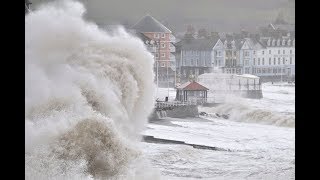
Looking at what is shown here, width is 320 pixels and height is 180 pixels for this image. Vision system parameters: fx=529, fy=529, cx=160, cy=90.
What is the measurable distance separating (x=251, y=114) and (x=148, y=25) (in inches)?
36.7

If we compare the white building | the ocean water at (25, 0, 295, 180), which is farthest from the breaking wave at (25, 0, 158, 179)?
the white building

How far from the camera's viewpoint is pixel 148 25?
11.7ft

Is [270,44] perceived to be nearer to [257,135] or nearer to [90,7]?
[257,135]

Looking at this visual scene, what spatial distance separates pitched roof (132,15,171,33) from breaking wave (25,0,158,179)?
3.2 inches

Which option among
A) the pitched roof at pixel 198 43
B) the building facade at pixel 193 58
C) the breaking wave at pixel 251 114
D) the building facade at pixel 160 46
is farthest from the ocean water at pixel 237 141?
the pitched roof at pixel 198 43

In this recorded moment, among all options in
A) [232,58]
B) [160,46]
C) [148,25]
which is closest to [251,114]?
[232,58]

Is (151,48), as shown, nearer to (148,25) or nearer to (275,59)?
(148,25)

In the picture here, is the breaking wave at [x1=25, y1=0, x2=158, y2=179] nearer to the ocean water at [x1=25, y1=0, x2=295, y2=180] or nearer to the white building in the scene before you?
the ocean water at [x1=25, y1=0, x2=295, y2=180]

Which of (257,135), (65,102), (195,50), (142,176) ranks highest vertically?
(195,50)

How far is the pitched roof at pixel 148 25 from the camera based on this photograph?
3552mm

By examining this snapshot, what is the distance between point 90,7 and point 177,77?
757 mm
